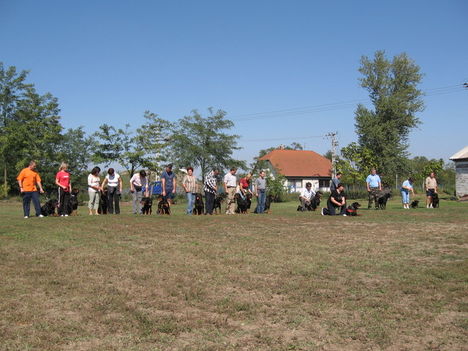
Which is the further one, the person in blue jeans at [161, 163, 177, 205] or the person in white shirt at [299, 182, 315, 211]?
the person in white shirt at [299, 182, 315, 211]

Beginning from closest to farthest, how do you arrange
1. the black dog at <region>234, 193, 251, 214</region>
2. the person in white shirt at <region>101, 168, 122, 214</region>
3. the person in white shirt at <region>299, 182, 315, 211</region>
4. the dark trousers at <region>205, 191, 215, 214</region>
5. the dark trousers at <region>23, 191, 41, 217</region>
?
A: 1. the dark trousers at <region>23, 191, 41, 217</region>
2. the person in white shirt at <region>101, 168, 122, 214</region>
3. the dark trousers at <region>205, 191, 215, 214</region>
4. the black dog at <region>234, 193, 251, 214</region>
5. the person in white shirt at <region>299, 182, 315, 211</region>

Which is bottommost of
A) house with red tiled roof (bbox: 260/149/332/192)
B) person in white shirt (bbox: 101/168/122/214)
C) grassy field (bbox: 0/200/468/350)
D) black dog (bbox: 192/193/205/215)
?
grassy field (bbox: 0/200/468/350)

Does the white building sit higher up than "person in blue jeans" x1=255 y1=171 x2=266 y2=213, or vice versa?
the white building

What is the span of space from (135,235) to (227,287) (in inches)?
169

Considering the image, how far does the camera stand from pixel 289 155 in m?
69.4

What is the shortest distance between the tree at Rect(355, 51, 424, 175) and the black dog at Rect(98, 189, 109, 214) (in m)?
36.8

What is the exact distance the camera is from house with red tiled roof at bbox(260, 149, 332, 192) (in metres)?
65.9

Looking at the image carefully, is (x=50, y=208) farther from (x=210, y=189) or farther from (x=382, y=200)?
(x=382, y=200)

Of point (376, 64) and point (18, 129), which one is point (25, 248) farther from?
point (376, 64)

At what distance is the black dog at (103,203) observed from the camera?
1500cm

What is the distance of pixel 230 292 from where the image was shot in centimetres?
527

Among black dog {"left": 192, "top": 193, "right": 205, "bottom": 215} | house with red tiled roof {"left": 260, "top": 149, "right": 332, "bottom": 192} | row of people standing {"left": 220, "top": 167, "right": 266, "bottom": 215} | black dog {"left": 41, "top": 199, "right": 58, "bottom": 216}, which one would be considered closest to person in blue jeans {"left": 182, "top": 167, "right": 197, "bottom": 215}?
black dog {"left": 192, "top": 193, "right": 205, "bottom": 215}

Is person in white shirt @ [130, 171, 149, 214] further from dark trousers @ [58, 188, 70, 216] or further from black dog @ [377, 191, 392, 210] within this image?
black dog @ [377, 191, 392, 210]

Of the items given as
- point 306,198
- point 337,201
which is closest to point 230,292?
point 337,201
